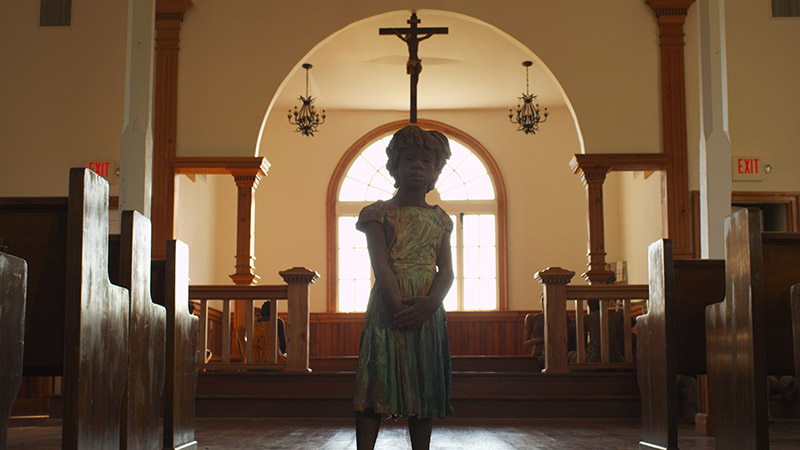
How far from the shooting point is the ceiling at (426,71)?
11305 millimetres

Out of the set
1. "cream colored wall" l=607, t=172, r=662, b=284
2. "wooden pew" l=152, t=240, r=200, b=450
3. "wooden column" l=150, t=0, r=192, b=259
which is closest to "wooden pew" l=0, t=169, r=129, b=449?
"wooden pew" l=152, t=240, r=200, b=450

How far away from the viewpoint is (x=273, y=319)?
24.1 feet

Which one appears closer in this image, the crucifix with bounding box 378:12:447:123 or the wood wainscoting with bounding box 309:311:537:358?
the crucifix with bounding box 378:12:447:123

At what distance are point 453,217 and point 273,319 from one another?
7.85m

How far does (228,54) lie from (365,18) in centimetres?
149

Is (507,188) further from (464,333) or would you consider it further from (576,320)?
(576,320)

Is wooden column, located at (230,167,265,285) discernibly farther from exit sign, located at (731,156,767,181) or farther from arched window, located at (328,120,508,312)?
arched window, located at (328,120,508,312)

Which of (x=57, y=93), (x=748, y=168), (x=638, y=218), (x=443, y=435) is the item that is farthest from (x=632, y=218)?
(x=443, y=435)

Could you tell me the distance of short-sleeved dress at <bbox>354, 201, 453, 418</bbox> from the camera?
10.2 feet

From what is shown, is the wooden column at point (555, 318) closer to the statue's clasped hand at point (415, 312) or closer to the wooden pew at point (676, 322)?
the wooden pew at point (676, 322)

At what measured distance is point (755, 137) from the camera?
888cm

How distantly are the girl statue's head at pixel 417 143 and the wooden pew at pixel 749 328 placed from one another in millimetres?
1128

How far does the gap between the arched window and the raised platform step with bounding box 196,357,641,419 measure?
7.33 meters

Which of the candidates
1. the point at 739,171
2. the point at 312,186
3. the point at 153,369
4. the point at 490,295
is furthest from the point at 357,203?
the point at 153,369
